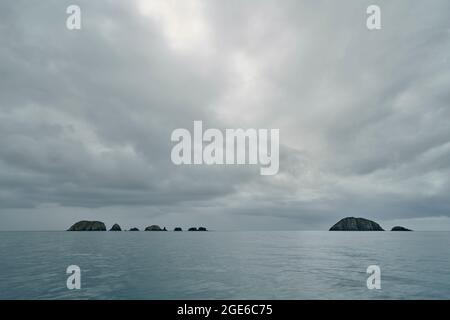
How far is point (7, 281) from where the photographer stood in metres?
34.2

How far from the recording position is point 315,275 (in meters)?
38.2

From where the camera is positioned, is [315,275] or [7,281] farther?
[315,275]
